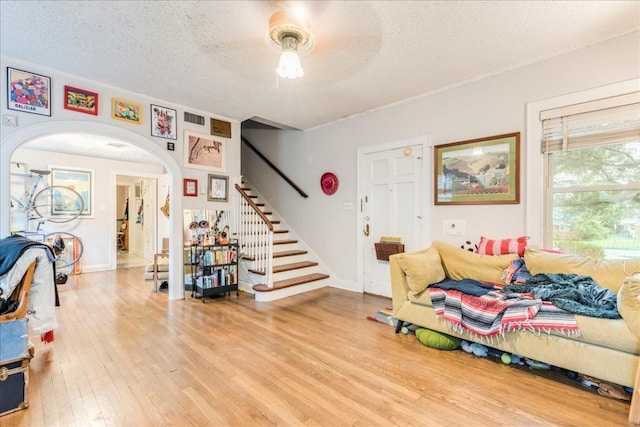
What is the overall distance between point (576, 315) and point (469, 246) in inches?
54.4

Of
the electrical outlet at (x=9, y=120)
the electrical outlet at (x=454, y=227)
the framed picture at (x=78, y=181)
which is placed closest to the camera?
the electrical outlet at (x=9, y=120)

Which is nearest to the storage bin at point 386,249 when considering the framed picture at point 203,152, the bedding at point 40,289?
the framed picture at point 203,152

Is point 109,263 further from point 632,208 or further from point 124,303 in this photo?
point 632,208

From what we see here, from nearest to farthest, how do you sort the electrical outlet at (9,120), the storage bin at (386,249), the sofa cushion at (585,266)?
the sofa cushion at (585,266) → the electrical outlet at (9,120) → the storage bin at (386,249)

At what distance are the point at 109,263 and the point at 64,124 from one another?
399cm

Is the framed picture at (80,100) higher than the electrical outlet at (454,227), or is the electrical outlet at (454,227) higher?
the framed picture at (80,100)

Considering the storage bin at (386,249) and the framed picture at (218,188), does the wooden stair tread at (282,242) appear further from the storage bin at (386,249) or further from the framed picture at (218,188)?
Result: the storage bin at (386,249)

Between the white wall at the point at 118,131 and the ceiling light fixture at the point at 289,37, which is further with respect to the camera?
the white wall at the point at 118,131

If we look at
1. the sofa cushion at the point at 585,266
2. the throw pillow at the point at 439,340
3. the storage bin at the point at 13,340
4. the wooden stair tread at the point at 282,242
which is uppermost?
the sofa cushion at the point at 585,266

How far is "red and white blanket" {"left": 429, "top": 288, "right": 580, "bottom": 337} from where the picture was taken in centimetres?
192

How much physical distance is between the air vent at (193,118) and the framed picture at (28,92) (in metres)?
1.38

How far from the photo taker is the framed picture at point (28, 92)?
2727 mm

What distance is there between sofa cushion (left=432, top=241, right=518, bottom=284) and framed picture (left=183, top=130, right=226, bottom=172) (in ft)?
10.6

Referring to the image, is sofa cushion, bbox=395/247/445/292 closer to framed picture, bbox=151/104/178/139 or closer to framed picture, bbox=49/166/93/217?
framed picture, bbox=151/104/178/139
